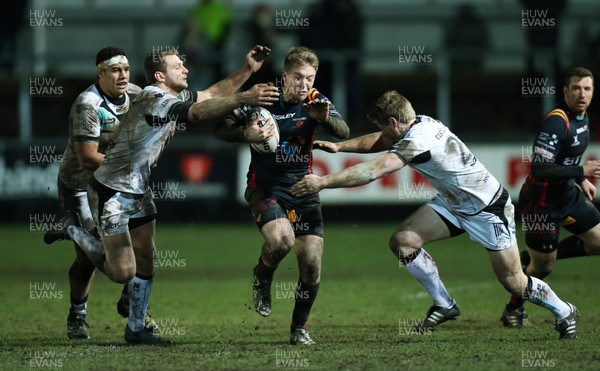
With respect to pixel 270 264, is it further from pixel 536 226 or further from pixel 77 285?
pixel 536 226

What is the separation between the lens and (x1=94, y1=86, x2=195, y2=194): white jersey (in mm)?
9656

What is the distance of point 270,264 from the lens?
10.0 metres

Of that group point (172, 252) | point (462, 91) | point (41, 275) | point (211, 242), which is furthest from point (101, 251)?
point (462, 91)

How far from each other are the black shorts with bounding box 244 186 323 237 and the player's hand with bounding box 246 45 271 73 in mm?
1181

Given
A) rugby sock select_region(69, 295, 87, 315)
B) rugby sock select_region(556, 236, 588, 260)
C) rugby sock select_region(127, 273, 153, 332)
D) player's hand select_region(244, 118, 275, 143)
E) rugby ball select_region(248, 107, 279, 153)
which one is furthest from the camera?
rugby sock select_region(556, 236, 588, 260)

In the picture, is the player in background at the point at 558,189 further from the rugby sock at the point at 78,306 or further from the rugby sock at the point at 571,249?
the rugby sock at the point at 78,306

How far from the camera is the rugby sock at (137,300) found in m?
10.2

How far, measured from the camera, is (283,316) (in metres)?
12.3

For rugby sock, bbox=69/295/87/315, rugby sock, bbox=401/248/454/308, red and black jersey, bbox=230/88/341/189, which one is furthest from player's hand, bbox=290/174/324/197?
rugby sock, bbox=69/295/87/315

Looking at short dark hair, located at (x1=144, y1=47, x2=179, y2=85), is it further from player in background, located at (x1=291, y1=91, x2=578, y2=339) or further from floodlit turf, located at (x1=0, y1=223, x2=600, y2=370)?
floodlit turf, located at (x1=0, y1=223, x2=600, y2=370)

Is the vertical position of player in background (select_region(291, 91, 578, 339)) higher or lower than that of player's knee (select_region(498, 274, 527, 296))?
higher

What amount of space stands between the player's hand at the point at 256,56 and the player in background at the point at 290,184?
17.6 inches

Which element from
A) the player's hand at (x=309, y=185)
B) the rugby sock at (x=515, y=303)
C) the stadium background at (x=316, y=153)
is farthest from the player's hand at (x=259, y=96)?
the rugby sock at (x=515, y=303)

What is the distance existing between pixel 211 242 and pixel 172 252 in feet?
6.69
